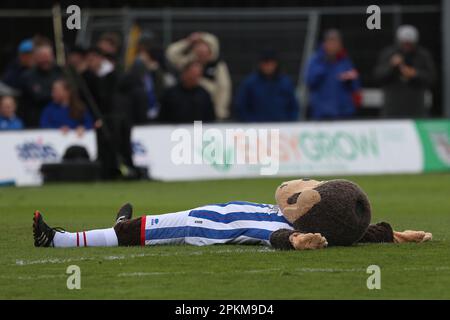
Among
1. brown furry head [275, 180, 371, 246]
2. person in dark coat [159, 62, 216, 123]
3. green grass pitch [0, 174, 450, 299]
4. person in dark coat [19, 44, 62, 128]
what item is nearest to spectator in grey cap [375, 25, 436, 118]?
person in dark coat [159, 62, 216, 123]

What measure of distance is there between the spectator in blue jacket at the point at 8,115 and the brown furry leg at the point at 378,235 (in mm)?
12859

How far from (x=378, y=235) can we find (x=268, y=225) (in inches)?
45.2

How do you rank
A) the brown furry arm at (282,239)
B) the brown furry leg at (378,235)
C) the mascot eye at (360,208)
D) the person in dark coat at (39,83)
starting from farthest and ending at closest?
the person in dark coat at (39,83) < the brown furry leg at (378,235) < the brown furry arm at (282,239) < the mascot eye at (360,208)

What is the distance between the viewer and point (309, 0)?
2964cm

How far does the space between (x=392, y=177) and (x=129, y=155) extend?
15.3ft

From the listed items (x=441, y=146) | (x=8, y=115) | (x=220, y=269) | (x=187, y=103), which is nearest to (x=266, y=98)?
(x=187, y=103)

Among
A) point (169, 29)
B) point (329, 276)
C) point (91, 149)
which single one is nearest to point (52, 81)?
point (91, 149)

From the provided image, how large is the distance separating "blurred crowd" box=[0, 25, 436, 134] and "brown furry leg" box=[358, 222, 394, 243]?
1192 centimetres

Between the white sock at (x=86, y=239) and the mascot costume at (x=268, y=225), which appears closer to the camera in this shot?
the mascot costume at (x=268, y=225)

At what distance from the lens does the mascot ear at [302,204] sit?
10.9m

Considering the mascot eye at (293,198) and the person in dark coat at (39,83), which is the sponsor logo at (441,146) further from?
the mascot eye at (293,198)

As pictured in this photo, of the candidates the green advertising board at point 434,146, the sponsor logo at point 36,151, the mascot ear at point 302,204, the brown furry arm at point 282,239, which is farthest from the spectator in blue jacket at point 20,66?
the mascot ear at point 302,204

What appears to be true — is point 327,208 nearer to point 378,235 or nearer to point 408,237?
point 378,235
